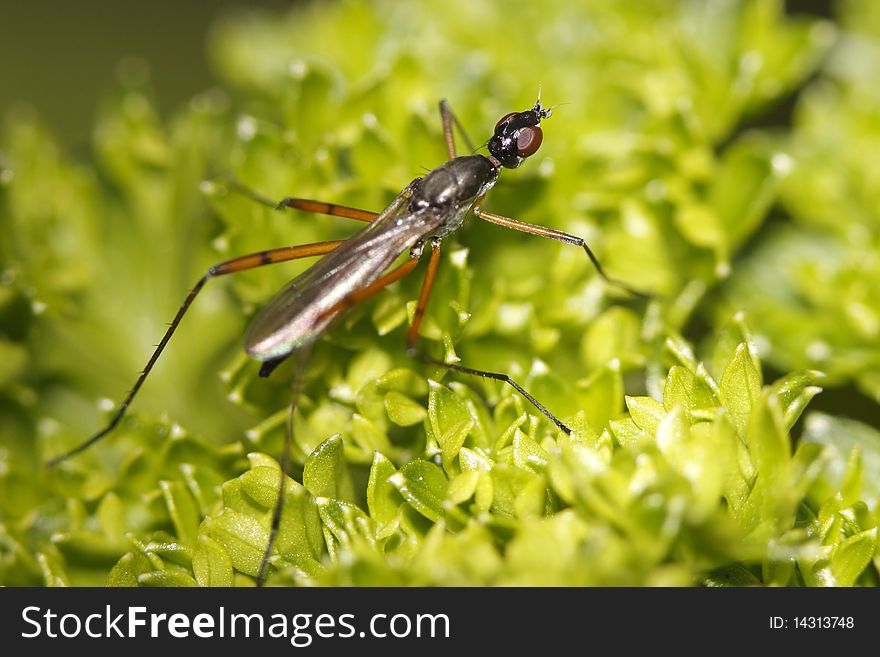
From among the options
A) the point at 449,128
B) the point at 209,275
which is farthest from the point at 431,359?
the point at 449,128

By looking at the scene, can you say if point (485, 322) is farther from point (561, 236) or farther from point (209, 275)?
point (209, 275)

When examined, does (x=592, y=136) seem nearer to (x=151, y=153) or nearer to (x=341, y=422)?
(x=341, y=422)

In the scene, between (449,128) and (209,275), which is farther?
(449,128)

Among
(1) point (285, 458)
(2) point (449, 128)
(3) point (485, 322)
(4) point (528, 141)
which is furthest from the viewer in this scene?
(2) point (449, 128)

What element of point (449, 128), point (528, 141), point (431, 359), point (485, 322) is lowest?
point (431, 359)

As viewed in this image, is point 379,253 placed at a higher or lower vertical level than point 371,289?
higher
